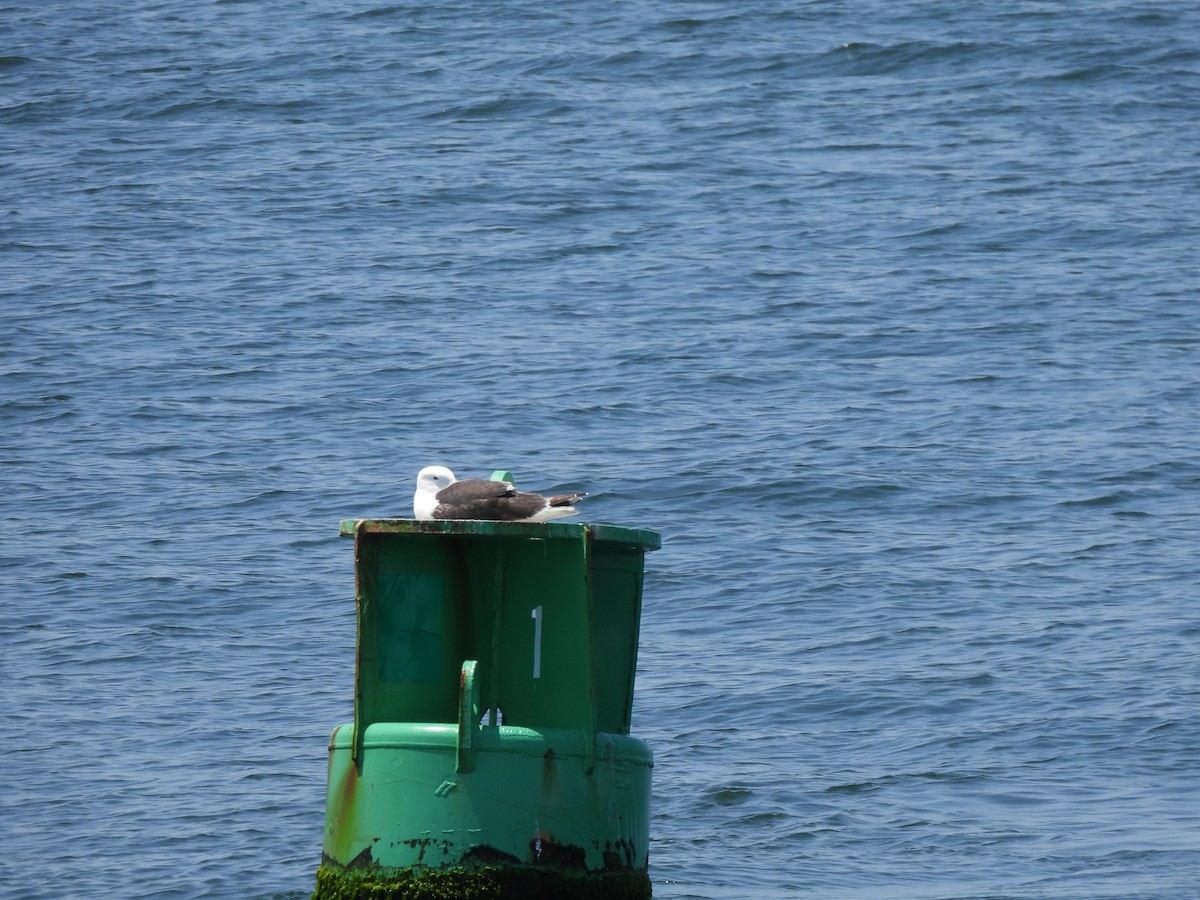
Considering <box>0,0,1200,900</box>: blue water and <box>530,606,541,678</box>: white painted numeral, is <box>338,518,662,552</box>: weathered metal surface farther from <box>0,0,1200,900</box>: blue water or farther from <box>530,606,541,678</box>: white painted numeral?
<box>0,0,1200,900</box>: blue water

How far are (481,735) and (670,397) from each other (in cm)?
1261

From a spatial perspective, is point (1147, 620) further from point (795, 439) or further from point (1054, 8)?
point (1054, 8)

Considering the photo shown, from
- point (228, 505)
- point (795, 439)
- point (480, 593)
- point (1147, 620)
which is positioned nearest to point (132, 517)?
point (228, 505)

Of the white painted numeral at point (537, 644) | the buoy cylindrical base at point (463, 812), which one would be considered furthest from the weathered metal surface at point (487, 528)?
the buoy cylindrical base at point (463, 812)

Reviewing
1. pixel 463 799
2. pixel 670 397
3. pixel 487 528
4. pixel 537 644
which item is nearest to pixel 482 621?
pixel 537 644

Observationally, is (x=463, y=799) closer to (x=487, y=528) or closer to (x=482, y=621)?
(x=482, y=621)

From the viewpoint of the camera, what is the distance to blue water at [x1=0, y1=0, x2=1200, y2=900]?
384 inches

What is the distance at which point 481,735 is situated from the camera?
6.27m

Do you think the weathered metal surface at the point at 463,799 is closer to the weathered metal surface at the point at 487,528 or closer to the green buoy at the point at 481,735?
the green buoy at the point at 481,735

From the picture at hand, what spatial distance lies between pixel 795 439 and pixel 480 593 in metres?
10.9

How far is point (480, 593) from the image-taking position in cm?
679

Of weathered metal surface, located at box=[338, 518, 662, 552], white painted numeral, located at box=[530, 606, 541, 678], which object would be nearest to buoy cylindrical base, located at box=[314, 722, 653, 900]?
white painted numeral, located at box=[530, 606, 541, 678]

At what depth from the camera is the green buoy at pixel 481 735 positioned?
247 inches

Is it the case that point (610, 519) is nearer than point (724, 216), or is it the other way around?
point (610, 519)
